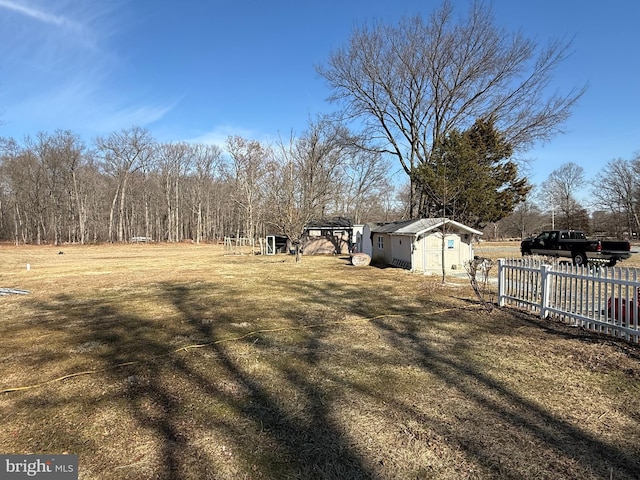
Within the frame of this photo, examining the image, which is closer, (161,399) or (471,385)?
(161,399)

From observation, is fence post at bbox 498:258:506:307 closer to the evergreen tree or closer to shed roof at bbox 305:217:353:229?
the evergreen tree

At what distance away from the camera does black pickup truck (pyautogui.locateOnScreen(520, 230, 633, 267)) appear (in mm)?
17578

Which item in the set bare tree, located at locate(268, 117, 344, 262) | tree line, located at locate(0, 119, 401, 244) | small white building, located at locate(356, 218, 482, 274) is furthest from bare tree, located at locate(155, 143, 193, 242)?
small white building, located at locate(356, 218, 482, 274)

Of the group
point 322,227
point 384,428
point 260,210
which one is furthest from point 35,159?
point 384,428

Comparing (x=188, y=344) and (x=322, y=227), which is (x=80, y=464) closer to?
(x=188, y=344)

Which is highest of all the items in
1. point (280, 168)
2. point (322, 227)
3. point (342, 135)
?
point (342, 135)

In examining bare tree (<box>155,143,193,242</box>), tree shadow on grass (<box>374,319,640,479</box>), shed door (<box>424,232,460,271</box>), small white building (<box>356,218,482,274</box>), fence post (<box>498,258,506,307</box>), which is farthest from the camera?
bare tree (<box>155,143,193,242</box>)

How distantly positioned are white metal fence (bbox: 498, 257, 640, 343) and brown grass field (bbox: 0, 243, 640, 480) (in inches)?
10.8

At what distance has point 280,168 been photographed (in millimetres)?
28562

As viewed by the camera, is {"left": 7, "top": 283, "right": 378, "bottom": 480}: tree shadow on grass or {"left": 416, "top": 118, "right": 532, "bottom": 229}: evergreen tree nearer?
{"left": 7, "top": 283, "right": 378, "bottom": 480}: tree shadow on grass

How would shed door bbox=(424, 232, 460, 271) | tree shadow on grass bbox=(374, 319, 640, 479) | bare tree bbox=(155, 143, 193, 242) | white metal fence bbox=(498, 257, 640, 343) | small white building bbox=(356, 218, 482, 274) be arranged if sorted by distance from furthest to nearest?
bare tree bbox=(155, 143, 193, 242)
shed door bbox=(424, 232, 460, 271)
small white building bbox=(356, 218, 482, 274)
white metal fence bbox=(498, 257, 640, 343)
tree shadow on grass bbox=(374, 319, 640, 479)

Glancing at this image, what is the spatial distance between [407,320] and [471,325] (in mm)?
1165

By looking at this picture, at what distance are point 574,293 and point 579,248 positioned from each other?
14567 millimetres

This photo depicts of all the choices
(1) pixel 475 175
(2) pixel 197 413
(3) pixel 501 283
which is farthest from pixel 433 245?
(2) pixel 197 413
